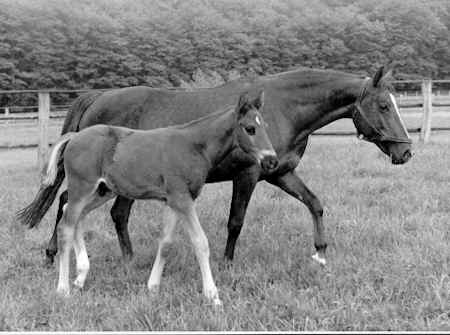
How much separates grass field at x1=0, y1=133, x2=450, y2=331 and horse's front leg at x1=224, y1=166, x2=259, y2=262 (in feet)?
0.57

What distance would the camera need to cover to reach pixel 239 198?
14.4 feet

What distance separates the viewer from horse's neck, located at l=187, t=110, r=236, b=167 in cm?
362

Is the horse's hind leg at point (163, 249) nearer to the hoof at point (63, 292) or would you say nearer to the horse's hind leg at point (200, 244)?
the horse's hind leg at point (200, 244)

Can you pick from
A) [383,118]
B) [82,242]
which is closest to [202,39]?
[383,118]

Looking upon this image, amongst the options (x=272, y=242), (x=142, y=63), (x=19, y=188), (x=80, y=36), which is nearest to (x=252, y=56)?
(x=142, y=63)

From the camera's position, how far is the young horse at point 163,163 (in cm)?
350

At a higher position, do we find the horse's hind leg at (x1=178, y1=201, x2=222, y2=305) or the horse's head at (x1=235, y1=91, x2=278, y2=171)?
the horse's head at (x1=235, y1=91, x2=278, y2=171)

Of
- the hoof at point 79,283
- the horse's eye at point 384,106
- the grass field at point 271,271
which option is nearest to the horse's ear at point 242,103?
the grass field at point 271,271

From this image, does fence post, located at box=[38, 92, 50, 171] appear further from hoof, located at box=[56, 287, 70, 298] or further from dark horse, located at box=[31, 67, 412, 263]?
hoof, located at box=[56, 287, 70, 298]

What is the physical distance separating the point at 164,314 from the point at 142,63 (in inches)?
1662

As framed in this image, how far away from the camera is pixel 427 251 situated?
397 centimetres

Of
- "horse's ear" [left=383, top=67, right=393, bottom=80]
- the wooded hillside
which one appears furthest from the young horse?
the wooded hillside

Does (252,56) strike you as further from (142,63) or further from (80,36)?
(80,36)

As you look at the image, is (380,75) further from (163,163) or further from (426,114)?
(426,114)
